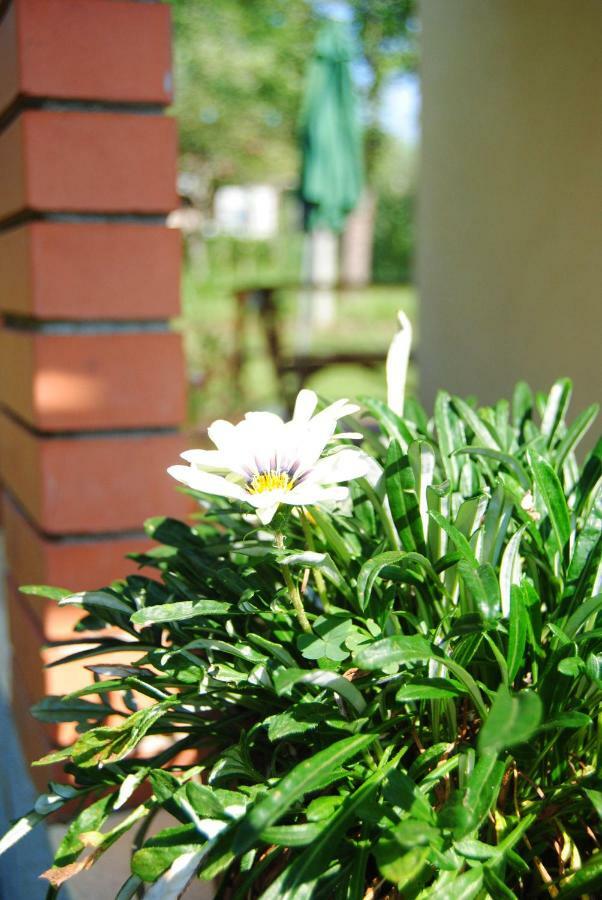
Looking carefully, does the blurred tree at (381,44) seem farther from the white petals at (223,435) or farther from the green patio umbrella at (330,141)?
the white petals at (223,435)

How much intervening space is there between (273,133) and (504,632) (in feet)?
47.2

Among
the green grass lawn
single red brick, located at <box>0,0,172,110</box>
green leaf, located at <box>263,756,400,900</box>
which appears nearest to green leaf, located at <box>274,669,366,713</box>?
green leaf, located at <box>263,756,400,900</box>

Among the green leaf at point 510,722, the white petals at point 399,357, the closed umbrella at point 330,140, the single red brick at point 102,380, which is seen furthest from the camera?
the closed umbrella at point 330,140

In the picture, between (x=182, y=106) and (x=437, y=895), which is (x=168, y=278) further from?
(x=182, y=106)

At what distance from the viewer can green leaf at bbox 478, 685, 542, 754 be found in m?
0.76

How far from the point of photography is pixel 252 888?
1127 mm

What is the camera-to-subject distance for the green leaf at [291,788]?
0.82 meters

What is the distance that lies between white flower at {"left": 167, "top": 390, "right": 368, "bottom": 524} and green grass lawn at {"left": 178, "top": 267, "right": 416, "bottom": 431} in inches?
24.9

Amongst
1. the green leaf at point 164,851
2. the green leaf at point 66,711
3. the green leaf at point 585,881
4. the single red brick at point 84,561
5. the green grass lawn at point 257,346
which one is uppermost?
the green leaf at point 164,851

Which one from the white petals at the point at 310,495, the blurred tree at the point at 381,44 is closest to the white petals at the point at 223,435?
the white petals at the point at 310,495

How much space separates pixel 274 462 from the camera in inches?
39.8

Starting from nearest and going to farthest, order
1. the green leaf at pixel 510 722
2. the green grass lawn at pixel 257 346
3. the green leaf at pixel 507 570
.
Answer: the green leaf at pixel 510 722
the green leaf at pixel 507 570
the green grass lawn at pixel 257 346

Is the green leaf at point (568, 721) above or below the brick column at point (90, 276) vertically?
below

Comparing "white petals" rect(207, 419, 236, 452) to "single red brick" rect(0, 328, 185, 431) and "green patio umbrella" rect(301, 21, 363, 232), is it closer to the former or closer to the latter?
"single red brick" rect(0, 328, 185, 431)
